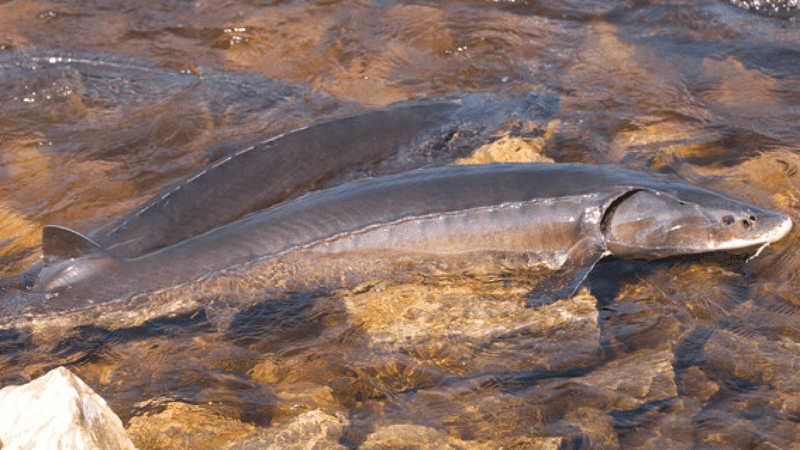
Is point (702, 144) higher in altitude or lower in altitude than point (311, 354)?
higher

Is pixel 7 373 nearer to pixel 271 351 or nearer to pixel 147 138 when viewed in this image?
pixel 271 351

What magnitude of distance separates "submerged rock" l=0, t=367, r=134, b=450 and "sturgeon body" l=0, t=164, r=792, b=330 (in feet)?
4.97

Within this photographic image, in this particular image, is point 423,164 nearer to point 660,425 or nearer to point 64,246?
point 64,246

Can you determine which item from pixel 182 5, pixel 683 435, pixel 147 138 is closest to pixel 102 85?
pixel 147 138

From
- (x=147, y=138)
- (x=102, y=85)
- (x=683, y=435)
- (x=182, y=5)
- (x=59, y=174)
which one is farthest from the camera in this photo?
(x=182, y=5)

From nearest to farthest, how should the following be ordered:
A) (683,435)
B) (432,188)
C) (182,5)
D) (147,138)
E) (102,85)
Result: (683,435) → (432,188) → (147,138) → (102,85) → (182,5)

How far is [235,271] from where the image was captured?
158 inches

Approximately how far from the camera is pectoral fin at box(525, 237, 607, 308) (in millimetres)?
3958

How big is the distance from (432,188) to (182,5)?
4.56m

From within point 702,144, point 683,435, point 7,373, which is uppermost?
point 702,144

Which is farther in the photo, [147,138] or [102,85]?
[102,85]

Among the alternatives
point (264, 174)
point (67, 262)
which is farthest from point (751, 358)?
point (67, 262)

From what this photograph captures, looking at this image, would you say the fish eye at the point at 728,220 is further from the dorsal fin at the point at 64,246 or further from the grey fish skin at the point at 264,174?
the dorsal fin at the point at 64,246

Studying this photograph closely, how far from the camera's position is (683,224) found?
4.14m
